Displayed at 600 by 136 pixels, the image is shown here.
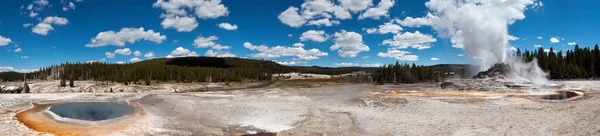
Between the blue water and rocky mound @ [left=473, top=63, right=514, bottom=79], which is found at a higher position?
rocky mound @ [left=473, top=63, right=514, bottom=79]

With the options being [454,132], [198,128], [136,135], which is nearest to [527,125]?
[454,132]

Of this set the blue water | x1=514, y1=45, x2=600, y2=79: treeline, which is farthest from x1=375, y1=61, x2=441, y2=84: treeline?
the blue water

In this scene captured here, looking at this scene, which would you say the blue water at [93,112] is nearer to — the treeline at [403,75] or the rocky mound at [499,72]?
the rocky mound at [499,72]

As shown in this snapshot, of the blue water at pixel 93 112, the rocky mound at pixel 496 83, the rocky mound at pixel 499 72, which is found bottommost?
the blue water at pixel 93 112

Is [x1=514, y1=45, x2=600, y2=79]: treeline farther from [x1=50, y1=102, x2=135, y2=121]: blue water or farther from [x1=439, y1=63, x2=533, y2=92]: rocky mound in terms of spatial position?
[x1=50, y1=102, x2=135, y2=121]: blue water

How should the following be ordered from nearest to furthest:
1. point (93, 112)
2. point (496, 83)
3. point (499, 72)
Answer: point (93, 112)
point (496, 83)
point (499, 72)

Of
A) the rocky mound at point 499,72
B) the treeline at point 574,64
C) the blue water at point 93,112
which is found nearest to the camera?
the blue water at point 93,112

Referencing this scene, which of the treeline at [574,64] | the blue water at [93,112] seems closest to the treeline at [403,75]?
the treeline at [574,64]

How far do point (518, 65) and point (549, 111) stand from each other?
55761 mm

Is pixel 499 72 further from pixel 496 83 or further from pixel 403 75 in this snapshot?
pixel 403 75

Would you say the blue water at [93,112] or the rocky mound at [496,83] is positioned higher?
the rocky mound at [496,83]

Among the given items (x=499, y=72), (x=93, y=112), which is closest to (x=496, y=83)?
(x=499, y=72)

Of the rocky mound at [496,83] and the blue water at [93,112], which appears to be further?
the rocky mound at [496,83]

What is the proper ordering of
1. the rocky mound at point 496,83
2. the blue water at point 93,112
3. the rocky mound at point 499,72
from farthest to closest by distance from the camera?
the rocky mound at point 499,72
the rocky mound at point 496,83
the blue water at point 93,112
